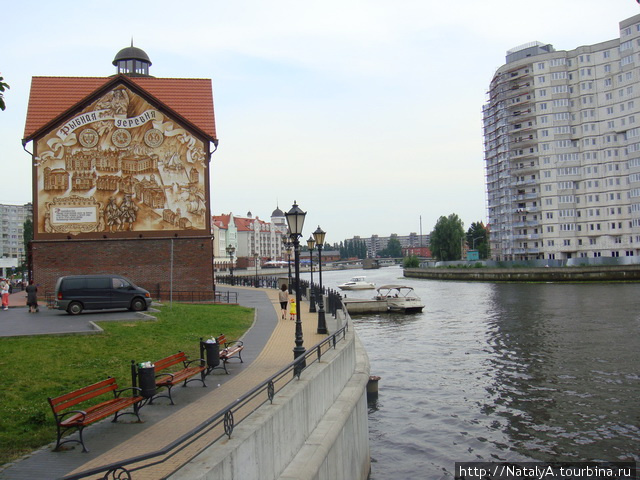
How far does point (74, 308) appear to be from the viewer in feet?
81.7

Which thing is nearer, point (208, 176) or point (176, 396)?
point (176, 396)

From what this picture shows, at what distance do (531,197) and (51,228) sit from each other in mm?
82855

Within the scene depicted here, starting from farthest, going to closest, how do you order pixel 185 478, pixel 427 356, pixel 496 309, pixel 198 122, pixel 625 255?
1. pixel 625 255
2. pixel 496 309
3. pixel 198 122
4. pixel 427 356
5. pixel 185 478

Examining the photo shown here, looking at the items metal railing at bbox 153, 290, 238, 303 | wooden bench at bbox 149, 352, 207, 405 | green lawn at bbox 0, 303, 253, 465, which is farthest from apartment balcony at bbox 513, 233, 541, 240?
wooden bench at bbox 149, 352, 207, 405

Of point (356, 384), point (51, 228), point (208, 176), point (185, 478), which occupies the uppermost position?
point (208, 176)

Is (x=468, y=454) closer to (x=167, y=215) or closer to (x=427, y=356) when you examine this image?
(x=427, y=356)

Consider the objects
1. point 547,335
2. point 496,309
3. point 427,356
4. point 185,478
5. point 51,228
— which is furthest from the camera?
point 496,309

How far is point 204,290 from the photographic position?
35500 mm

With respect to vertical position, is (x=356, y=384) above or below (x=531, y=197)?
below

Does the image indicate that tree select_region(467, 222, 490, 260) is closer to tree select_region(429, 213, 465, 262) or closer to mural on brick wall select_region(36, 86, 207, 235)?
tree select_region(429, 213, 465, 262)

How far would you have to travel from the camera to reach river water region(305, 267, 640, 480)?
14.1 metres

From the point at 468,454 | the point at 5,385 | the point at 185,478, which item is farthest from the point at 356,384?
the point at 185,478

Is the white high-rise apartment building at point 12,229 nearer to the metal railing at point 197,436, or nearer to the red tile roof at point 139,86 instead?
the red tile roof at point 139,86

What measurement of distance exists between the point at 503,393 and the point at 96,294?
692 inches
